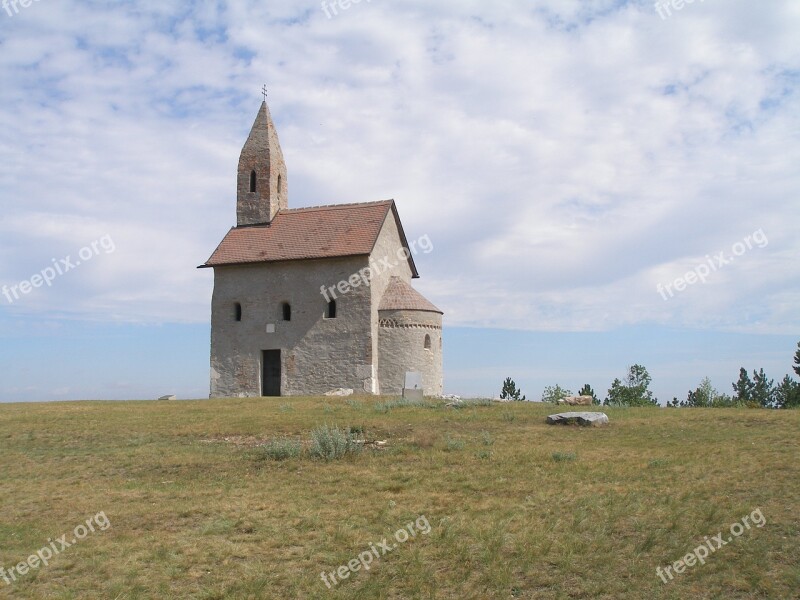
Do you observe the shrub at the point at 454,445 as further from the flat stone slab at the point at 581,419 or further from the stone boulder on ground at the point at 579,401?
the stone boulder on ground at the point at 579,401

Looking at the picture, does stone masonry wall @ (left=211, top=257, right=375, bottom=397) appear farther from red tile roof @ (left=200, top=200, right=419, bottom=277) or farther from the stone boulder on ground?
the stone boulder on ground

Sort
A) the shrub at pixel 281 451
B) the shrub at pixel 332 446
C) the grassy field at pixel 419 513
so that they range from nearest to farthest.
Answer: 1. the grassy field at pixel 419 513
2. the shrub at pixel 332 446
3. the shrub at pixel 281 451

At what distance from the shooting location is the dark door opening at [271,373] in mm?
32344

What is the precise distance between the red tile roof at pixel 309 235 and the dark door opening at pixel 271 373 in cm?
477

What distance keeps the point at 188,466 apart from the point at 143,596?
623 cm

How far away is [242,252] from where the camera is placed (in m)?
33.2

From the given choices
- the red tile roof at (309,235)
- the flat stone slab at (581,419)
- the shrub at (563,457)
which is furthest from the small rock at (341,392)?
the shrub at (563,457)

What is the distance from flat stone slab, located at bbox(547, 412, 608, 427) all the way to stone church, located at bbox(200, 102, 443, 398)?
13.4 meters

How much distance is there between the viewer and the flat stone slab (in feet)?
57.4

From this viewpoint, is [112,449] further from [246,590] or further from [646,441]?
[646,441]

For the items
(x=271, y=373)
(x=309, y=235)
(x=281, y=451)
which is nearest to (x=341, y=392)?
(x=271, y=373)

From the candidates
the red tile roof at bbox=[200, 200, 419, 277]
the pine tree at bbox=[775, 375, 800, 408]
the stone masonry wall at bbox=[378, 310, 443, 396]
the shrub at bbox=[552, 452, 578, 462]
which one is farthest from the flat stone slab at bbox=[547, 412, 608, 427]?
the pine tree at bbox=[775, 375, 800, 408]

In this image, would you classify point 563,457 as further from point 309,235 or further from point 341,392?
point 309,235

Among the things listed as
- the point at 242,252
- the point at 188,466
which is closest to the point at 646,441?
the point at 188,466
